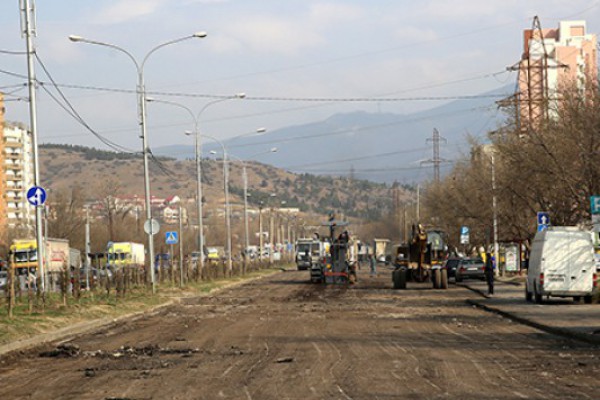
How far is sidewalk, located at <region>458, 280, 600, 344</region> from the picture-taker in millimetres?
22927

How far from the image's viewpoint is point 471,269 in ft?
196

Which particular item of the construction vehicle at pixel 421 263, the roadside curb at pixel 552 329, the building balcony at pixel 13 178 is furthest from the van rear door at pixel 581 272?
the building balcony at pixel 13 178

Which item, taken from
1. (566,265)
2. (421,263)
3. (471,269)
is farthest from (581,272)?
(471,269)

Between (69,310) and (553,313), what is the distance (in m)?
14.2

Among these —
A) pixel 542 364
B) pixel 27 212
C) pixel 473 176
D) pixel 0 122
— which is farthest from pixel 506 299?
pixel 27 212

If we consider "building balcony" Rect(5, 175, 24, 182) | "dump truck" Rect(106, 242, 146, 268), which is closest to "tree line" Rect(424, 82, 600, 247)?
"dump truck" Rect(106, 242, 146, 268)

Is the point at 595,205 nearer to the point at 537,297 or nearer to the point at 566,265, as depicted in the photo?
the point at 566,265

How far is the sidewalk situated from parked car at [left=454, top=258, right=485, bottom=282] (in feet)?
57.7

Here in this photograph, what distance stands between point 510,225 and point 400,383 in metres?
49.9

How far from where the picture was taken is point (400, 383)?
14.4 m

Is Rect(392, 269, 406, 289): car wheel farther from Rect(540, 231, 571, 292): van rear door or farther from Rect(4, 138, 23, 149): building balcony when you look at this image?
Rect(4, 138, 23, 149): building balcony

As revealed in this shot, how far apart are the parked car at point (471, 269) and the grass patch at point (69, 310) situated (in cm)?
1948

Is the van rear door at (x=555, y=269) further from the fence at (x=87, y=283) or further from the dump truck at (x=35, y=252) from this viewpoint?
the dump truck at (x=35, y=252)

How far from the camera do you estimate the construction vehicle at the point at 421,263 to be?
2060 inches
